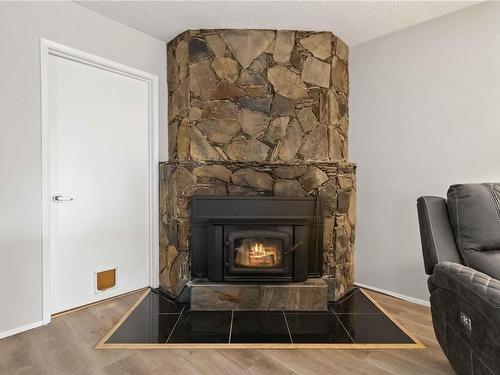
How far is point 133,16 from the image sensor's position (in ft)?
7.66

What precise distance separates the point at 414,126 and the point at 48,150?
292 centimetres

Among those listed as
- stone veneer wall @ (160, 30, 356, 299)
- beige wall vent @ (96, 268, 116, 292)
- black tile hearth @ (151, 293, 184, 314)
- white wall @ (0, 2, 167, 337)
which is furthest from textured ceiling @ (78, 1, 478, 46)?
black tile hearth @ (151, 293, 184, 314)

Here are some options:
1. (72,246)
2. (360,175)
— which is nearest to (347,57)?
(360,175)

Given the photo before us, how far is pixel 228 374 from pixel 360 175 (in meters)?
2.08

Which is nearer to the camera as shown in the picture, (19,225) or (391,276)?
(19,225)

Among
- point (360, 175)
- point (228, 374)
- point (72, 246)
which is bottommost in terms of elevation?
point (228, 374)

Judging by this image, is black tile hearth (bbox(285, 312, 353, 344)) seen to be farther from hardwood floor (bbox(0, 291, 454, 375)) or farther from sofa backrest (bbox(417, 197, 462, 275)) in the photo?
sofa backrest (bbox(417, 197, 462, 275))

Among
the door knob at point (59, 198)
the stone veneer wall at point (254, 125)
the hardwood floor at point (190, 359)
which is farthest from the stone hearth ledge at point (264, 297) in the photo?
the door knob at point (59, 198)

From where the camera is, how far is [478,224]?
150cm

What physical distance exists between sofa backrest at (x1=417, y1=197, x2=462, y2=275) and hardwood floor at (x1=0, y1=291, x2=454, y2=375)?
0.59m

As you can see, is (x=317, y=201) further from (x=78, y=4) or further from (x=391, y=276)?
(x=78, y=4)

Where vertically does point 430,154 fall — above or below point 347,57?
below

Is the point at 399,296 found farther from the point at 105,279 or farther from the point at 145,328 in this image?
the point at 105,279

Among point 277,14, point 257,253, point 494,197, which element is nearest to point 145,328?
point 257,253
